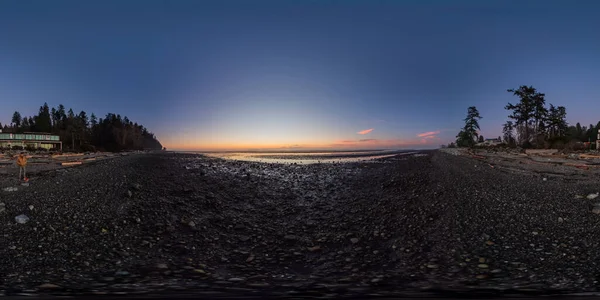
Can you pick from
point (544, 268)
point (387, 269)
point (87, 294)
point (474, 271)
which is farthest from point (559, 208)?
point (87, 294)

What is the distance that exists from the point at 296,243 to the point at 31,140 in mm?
155425

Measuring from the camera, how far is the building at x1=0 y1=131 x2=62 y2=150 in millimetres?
115169

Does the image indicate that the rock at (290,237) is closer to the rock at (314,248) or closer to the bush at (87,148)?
the rock at (314,248)

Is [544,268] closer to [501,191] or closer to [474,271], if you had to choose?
[474,271]

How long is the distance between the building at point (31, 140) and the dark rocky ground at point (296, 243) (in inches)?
5508

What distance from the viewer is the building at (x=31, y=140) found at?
115 m

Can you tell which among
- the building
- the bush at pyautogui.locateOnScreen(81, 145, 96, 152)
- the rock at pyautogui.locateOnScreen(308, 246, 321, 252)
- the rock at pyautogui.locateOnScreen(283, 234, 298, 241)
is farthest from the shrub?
the rock at pyautogui.locateOnScreen(308, 246, 321, 252)

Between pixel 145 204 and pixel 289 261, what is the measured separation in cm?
572

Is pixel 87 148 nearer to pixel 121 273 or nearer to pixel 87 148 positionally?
pixel 87 148

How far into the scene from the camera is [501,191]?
11.9 m

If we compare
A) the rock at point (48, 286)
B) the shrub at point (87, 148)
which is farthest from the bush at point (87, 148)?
the rock at point (48, 286)

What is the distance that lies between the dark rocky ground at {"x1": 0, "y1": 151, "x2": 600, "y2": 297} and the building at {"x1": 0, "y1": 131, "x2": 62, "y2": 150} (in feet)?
459

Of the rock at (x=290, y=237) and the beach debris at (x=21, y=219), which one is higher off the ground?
the beach debris at (x=21, y=219)

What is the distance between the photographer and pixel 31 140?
119688mm
